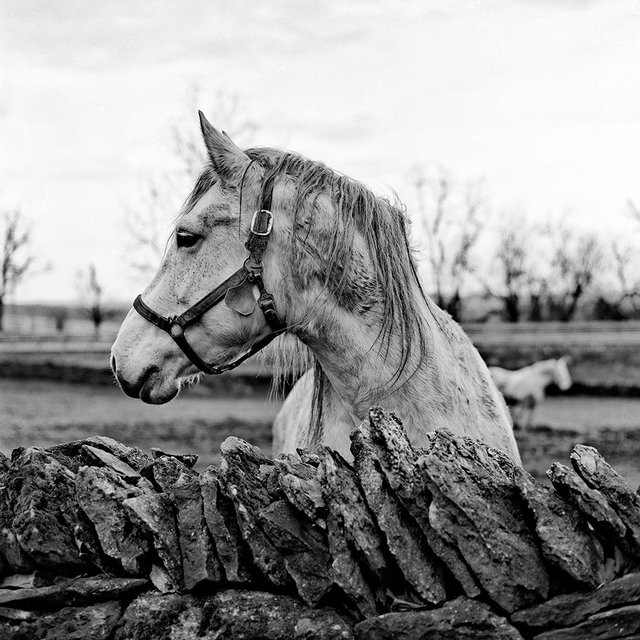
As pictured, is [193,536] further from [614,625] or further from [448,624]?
[614,625]

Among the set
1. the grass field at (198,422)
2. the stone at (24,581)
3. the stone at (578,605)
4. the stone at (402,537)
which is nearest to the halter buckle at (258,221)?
the stone at (402,537)

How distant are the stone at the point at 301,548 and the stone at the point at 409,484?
0.28 metres

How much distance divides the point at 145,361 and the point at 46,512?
107cm

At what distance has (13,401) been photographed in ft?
77.6

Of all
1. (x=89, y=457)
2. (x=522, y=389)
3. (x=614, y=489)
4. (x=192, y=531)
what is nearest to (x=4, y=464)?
(x=89, y=457)

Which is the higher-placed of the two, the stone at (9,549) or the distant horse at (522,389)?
the stone at (9,549)

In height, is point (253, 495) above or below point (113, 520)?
above

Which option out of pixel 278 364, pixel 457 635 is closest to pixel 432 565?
pixel 457 635

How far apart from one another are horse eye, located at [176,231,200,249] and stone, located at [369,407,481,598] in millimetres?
1537

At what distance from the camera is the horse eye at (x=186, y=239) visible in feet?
12.0

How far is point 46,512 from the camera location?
2.62m

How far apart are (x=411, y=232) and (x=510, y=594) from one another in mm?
2184

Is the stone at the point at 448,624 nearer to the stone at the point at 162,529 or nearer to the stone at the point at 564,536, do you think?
the stone at the point at 564,536

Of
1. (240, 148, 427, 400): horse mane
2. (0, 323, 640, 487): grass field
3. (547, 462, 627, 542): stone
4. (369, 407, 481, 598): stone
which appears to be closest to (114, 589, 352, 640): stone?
(369, 407, 481, 598): stone
